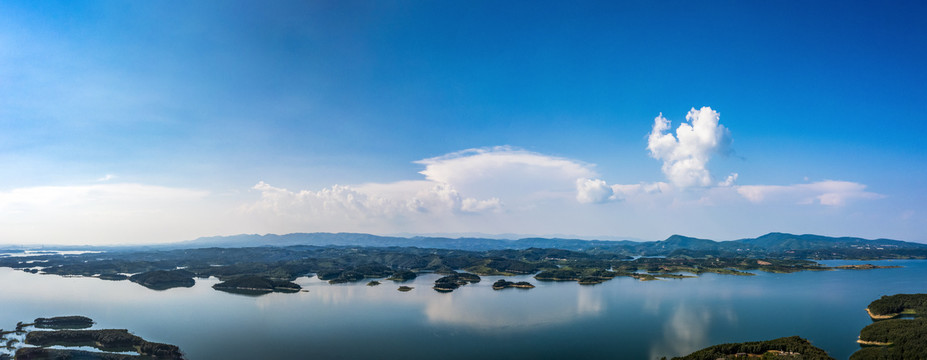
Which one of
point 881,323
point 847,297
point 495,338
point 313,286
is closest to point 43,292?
point 313,286

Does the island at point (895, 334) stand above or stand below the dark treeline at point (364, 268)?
above

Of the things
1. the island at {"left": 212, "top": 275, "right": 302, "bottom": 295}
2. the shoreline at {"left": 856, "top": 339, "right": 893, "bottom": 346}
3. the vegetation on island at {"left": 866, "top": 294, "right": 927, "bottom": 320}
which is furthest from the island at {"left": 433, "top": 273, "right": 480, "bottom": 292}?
the vegetation on island at {"left": 866, "top": 294, "right": 927, "bottom": 320}

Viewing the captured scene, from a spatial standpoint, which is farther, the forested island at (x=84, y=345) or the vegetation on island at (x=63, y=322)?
the vegetation on island at (x=63, y=322)

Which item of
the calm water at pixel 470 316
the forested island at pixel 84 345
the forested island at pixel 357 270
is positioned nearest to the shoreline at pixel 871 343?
the calm water at pixel 470 316

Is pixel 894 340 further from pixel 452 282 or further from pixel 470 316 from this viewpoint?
pixel 452 282

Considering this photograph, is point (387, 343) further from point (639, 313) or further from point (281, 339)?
point (639, 313)

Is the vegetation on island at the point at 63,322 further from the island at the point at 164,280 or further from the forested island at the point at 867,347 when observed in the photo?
the forested island at the point at 867,347

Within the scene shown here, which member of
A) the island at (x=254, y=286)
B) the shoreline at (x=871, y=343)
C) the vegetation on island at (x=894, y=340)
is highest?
the vegetation on island at (x=894, y=340)

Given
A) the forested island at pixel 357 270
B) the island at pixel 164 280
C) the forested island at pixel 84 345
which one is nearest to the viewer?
the forested island at pixel 84 345
